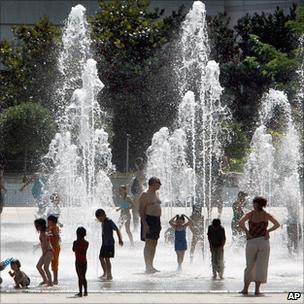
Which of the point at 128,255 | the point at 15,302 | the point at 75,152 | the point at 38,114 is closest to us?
the point at 15,302

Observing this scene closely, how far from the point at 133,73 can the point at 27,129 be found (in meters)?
5.41

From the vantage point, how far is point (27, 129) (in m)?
40.6

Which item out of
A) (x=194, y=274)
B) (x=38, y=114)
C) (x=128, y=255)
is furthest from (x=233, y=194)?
(x=194, y=274)

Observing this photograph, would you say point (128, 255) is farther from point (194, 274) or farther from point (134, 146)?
point (134, 146)

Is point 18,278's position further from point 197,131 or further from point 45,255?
point 197,131

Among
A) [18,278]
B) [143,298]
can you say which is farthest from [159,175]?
[143,298]

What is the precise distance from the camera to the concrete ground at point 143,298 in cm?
1412

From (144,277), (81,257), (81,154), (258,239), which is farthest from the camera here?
(81,154)

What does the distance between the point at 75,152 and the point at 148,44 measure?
61.8 ft

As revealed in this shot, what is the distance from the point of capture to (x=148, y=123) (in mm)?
43906

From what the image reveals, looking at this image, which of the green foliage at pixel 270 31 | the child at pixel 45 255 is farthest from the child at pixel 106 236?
the green foliage at pixel 270 31

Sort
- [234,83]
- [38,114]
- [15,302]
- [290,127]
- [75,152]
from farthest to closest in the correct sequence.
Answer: [234,83]
[38,114]
[290,127]
[75,152]
[15,302]

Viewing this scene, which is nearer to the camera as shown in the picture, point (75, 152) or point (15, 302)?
point (15, 302)

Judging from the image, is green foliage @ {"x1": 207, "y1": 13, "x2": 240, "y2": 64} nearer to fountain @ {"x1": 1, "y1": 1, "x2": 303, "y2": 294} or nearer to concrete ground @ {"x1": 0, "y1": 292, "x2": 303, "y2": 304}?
fountain @ {"x1": 1, "y1": 1, "x2": 303, "y2": 294}
